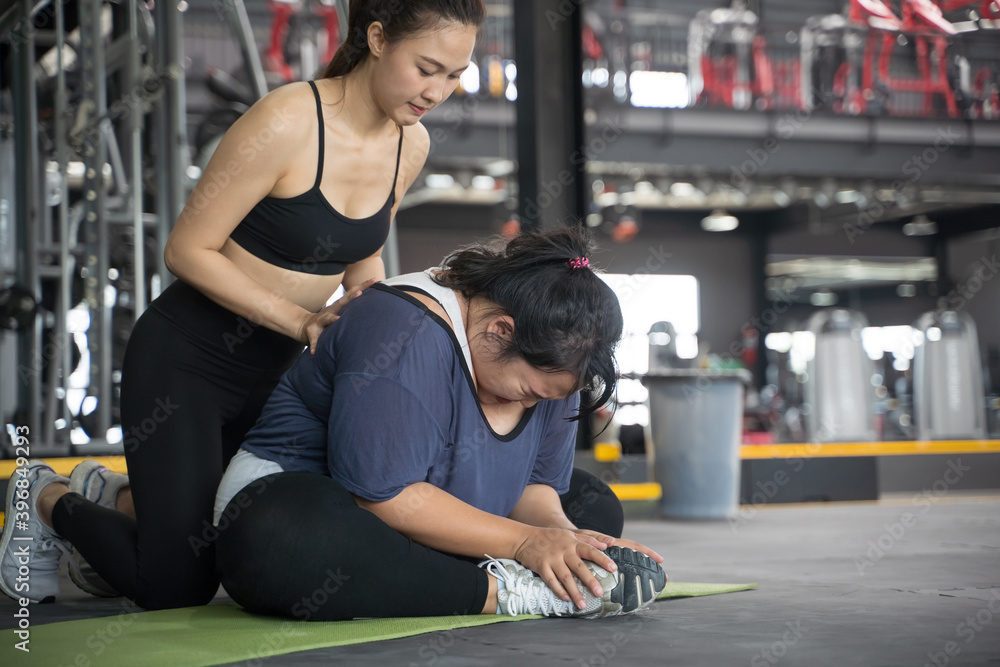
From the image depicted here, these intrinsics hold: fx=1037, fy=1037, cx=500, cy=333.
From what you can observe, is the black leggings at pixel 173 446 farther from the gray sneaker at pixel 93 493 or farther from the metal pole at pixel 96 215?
the metal pole at pixel 96 215

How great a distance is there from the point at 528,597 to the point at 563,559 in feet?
0.37

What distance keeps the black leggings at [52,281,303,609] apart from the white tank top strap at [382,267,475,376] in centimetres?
39

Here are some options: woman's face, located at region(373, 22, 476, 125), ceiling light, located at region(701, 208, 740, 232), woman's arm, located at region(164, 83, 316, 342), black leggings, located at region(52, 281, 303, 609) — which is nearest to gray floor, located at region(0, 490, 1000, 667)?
black leggings, located at region(52, 281, 303, 609)

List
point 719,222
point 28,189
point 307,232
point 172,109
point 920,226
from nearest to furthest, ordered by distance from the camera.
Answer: point 307,232, point 172,109, point 28,189, point 719,222, point 920,226

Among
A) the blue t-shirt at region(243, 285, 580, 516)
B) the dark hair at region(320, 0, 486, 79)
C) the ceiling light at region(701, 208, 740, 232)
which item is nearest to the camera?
the blue t-shirt at region(243, 285, 580, 516)

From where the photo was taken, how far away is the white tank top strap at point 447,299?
153cm

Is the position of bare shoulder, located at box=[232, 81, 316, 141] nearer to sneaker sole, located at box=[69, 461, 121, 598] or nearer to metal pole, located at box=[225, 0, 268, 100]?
sneaker sole, located at box=[69, 461, 121, 598]

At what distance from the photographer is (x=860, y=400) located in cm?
600

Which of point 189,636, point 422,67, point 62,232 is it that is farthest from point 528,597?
point 62,232

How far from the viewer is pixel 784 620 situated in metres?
1.58

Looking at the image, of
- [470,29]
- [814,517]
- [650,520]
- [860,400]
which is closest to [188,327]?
[470,29]

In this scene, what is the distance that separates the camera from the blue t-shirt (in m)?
1.43

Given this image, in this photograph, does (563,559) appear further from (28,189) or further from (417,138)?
(28,189)

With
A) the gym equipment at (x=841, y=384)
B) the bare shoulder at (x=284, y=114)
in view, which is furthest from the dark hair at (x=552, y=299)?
the gym equipment at (x=841, y=384)
